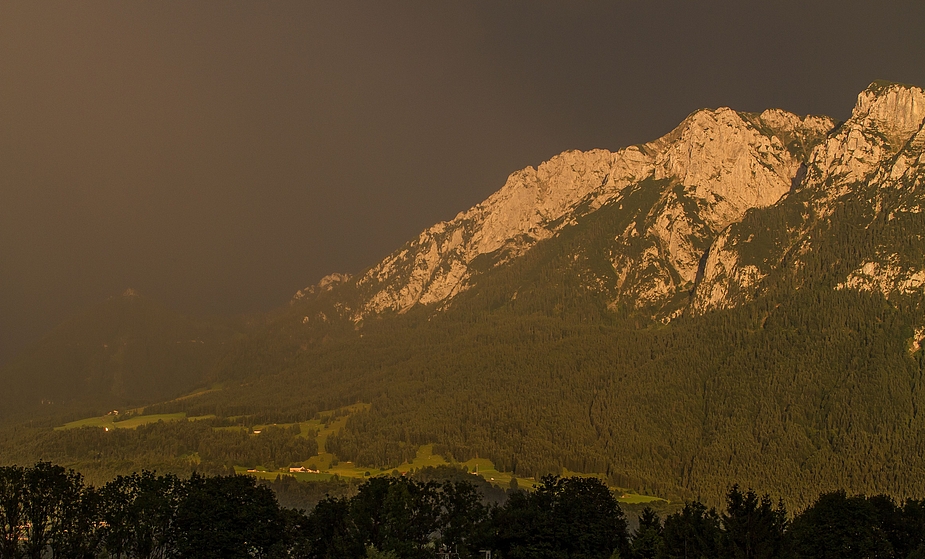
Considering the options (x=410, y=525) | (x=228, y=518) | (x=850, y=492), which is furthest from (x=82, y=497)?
(x=850, y=492)

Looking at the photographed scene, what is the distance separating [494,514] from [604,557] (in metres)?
16.3

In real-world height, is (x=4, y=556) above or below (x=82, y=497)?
below

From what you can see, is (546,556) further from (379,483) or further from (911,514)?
(911,514)

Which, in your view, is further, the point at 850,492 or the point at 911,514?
the point at 850,492

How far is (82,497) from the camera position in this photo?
94250mm

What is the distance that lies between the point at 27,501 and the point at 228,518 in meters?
22.3

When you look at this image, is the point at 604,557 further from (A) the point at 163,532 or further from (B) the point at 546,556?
(A) the point at 163,532

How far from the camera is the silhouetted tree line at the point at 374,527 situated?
87.6 m

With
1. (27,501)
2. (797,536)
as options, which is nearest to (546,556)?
(797,536)

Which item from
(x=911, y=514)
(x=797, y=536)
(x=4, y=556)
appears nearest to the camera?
(x=4, y=556)

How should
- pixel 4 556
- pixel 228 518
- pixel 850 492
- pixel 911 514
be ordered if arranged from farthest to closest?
pixel 850 492
pixel 911 514
pixel 228 518
pixel 4 556

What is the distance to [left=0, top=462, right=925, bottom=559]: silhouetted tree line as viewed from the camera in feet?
287

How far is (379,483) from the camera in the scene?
100 metres

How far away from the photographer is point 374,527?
310ft
